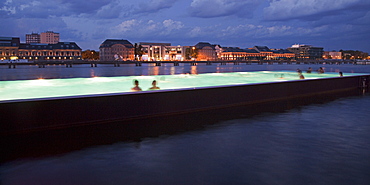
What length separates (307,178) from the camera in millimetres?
4539

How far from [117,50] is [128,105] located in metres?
140

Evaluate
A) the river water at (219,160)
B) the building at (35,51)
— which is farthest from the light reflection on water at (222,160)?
the building at (35,51)

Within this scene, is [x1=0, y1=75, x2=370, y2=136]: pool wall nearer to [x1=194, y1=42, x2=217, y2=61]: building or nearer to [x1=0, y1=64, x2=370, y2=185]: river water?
[x1=0, y1=64, x2=370, y2=185]: river water

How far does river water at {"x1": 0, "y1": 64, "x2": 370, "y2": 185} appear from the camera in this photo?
4.52 m

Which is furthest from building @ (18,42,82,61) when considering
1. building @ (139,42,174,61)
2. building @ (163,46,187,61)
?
building @ (163,46,187,61)

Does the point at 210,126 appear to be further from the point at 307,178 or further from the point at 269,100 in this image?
the point at 269,100

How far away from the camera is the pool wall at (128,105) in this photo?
22.8 ft

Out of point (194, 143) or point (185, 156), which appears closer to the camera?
point (185, 156)

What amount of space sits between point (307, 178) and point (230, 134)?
271 cm

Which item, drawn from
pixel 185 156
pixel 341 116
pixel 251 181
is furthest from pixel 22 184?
pixel 341 116

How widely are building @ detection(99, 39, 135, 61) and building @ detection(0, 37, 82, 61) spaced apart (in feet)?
40.6

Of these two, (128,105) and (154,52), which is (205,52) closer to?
(154,52)

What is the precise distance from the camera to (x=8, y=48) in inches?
5123

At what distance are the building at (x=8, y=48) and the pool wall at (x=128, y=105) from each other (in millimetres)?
137059
